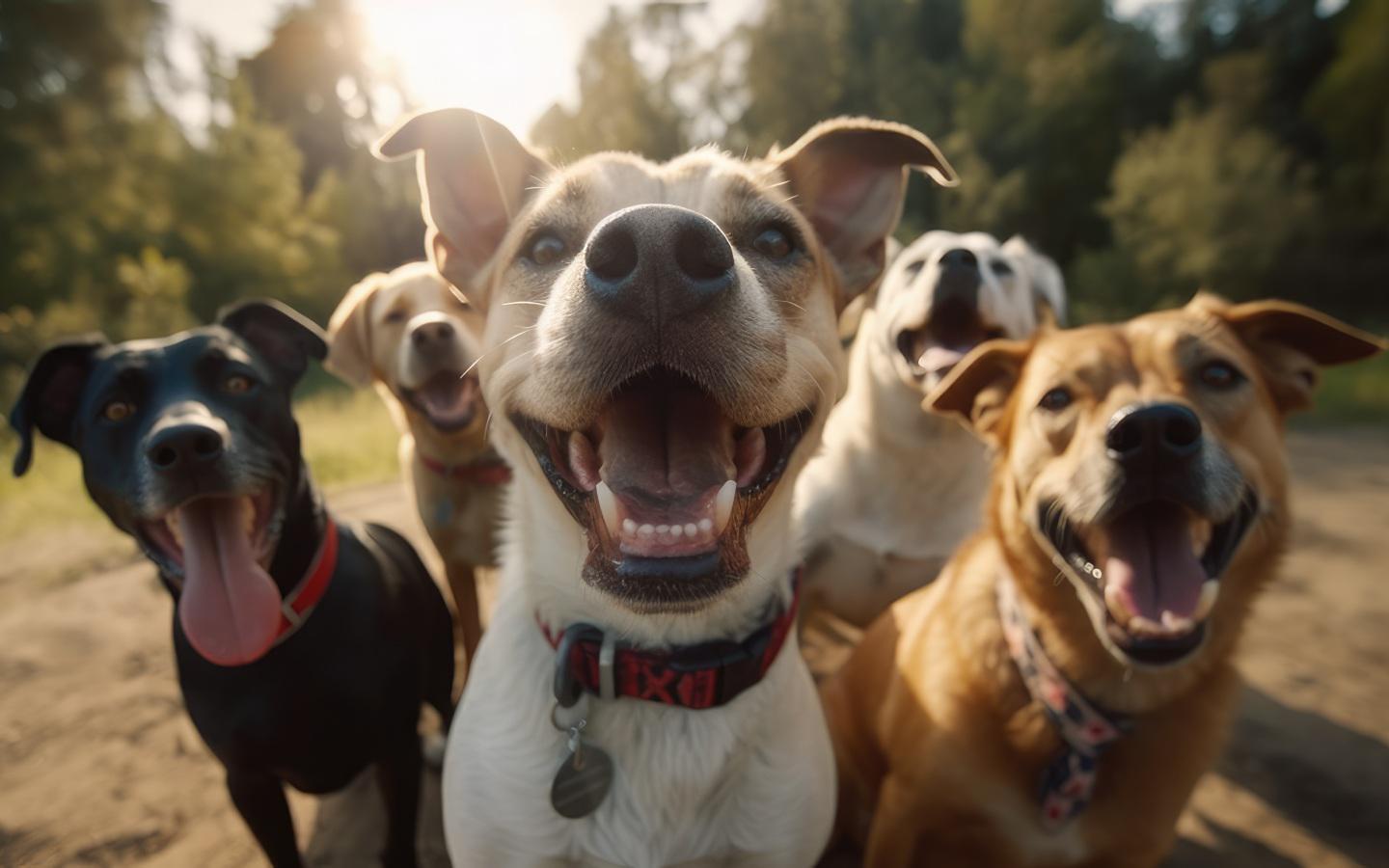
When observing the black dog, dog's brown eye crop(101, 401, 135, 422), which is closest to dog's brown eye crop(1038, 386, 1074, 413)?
the black dog

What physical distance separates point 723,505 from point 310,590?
1.46m

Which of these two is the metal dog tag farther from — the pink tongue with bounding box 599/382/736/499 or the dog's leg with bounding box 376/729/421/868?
the dog's leg with bounding box 376/729/421/868

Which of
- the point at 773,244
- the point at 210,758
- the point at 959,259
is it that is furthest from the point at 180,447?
the point at 959,259

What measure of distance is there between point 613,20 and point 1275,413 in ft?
87.4

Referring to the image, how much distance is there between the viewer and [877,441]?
3.37 m

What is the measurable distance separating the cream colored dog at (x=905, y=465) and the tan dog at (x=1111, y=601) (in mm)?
1061

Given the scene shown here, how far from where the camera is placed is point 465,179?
6.43 feet

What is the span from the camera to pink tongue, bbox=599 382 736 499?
1434 millimetres

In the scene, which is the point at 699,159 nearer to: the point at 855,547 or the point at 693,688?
the point at 693,688

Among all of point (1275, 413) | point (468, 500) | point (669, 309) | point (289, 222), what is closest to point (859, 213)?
point (669, 309)

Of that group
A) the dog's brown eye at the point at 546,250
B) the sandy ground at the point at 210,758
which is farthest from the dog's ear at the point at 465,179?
the sandy ground at the point at 210,758

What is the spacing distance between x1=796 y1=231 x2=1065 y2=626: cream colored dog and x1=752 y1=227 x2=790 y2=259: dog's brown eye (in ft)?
5.10

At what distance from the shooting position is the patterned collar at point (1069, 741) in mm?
1884

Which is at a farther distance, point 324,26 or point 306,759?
point 324,26
